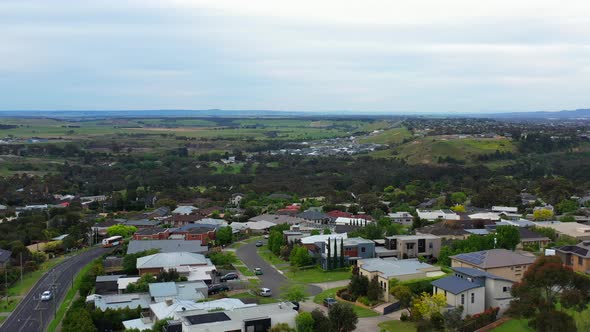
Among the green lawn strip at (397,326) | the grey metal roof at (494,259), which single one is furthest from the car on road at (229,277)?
the grey metal roof at (494,259)

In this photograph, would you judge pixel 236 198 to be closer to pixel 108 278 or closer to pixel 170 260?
pixel 170 260

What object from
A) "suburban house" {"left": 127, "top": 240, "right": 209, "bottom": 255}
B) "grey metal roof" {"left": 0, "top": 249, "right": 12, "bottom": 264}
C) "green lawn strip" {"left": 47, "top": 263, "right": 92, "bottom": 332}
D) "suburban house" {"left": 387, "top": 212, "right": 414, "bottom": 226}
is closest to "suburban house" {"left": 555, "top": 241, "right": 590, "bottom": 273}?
"suburban house" {"left": 387, "top": 212, "right": 414, "bottom": 226}

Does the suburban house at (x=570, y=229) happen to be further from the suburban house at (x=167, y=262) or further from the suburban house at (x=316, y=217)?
the suburban house at (x=167, y=262)

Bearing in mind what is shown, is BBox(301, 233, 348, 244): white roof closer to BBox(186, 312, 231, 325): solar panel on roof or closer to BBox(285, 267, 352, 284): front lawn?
BBox(285, 267, 352, 284): front lawn

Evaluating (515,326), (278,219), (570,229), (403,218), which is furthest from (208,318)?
(403,218)

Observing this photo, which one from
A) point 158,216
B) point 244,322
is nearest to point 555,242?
point 244,322

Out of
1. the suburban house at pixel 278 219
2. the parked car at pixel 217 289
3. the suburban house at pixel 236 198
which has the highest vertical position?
the parked car at pixel 217 289

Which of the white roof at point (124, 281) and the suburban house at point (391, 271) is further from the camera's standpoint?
the white roof at point (124, 281)

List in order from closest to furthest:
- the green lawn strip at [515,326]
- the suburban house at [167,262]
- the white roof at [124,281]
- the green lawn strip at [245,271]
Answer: the green lawn strip at [515,326] < the white roof at [124,281] < the suburban house at [167,262] < the green lawn strip at [245,271]
